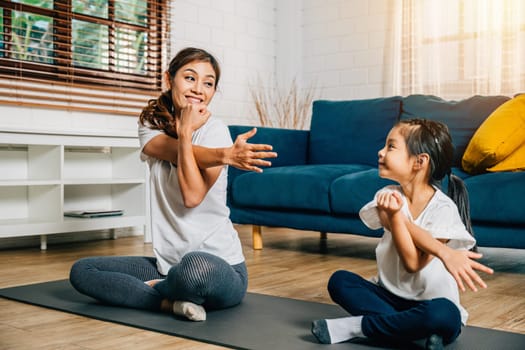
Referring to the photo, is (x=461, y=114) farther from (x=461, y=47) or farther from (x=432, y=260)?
(x=432, y=260)

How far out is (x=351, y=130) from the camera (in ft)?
11.6

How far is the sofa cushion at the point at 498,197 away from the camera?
245 centimetres

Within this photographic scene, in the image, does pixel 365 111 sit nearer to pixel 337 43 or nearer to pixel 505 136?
pixel 505 136

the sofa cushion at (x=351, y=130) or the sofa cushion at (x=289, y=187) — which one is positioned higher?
the sofa cushion at (x=351, y=130)

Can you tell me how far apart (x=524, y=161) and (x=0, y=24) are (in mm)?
2759

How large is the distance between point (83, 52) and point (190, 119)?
230cm

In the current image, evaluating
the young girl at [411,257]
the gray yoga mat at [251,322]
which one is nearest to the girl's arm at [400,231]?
the young girl at [411,257]

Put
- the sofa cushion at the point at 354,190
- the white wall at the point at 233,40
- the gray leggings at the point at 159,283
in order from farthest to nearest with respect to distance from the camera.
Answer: the white wall at the point at 233,40 < the sofa cushion at the point at 354,190 < the gray leggings at the point at 159,283

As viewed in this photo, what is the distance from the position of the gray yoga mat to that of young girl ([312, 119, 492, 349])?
72 mm

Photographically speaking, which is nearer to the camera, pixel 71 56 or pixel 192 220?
pixel 192 220

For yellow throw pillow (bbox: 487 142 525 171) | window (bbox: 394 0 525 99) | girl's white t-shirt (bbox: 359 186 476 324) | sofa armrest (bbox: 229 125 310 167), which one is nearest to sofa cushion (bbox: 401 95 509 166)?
yellow throw pillow (bbox: 487 142 525 171)

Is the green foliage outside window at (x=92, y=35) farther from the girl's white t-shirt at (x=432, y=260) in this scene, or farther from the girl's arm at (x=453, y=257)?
the girl's arm at (x=453, y=257)

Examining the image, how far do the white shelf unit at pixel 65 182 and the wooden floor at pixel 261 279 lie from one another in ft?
0.51

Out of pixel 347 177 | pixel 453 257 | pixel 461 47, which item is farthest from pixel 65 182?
pixel 461 47
